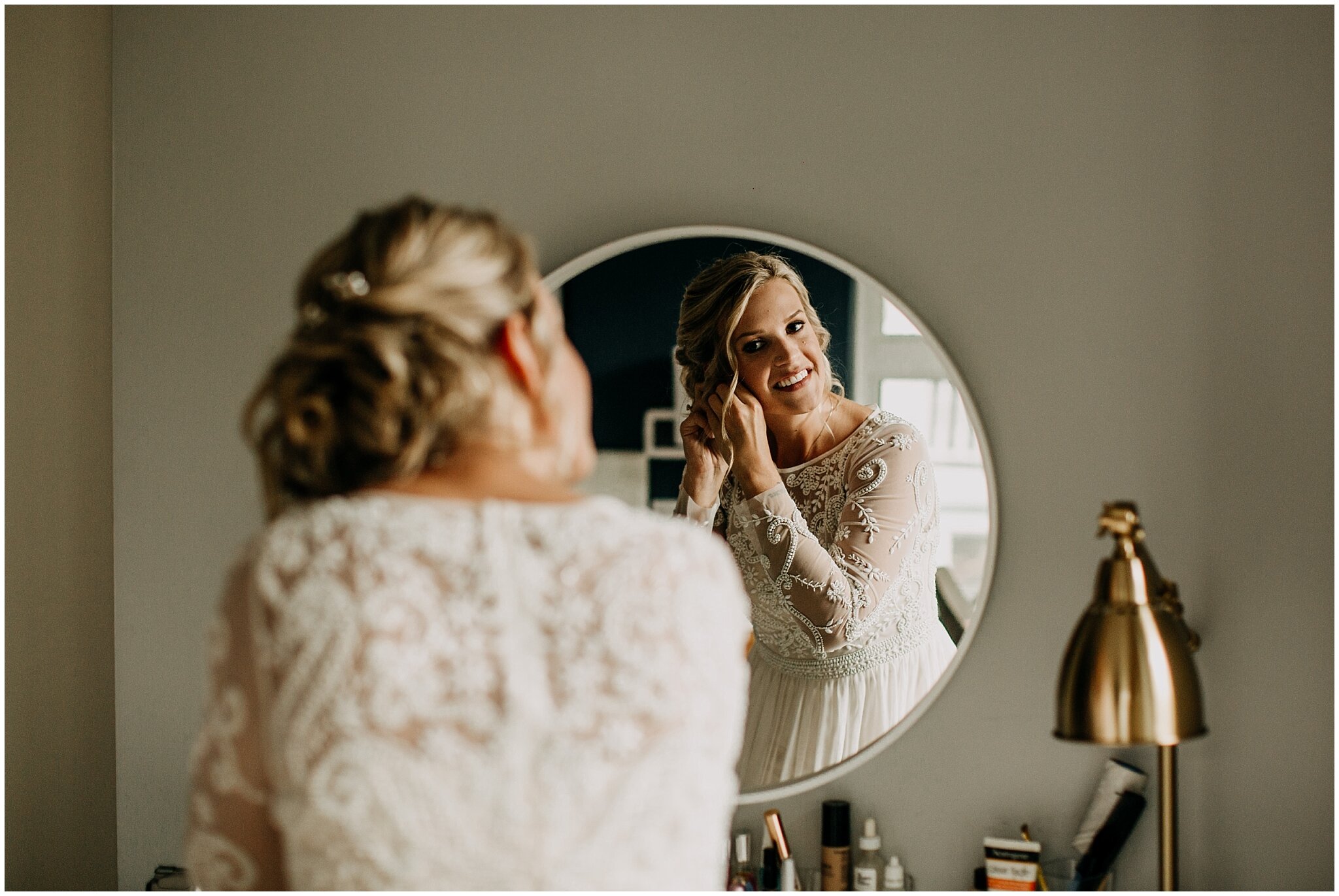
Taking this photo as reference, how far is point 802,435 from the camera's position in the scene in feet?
4.59

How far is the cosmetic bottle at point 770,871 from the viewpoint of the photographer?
141 cm

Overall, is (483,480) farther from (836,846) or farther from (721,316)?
(836,846)

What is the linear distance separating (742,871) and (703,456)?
57 cm

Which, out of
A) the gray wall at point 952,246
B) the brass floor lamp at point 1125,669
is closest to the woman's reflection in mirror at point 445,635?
the brass floor lamp at point 1125,669

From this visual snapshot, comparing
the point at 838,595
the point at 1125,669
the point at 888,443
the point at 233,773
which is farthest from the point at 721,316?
the point at 233,773

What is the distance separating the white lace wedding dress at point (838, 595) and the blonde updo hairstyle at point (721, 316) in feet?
0.43

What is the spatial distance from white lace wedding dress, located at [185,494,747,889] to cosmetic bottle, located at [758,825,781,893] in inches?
27.6

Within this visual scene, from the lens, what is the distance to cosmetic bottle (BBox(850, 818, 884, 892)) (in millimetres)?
1402

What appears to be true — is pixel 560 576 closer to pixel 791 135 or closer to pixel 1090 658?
pixel 1090 658

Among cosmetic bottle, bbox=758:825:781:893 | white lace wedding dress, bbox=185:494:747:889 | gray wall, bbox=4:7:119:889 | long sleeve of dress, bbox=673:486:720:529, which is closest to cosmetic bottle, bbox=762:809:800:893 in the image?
cosmetic bottle, bbox=758:825:781:893

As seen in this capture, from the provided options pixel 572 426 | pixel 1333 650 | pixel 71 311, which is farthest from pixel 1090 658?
pixel 71 311

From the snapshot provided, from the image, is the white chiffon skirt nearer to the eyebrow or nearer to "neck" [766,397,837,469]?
"neck" [766,397,837,469]

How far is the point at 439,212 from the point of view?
79 cm

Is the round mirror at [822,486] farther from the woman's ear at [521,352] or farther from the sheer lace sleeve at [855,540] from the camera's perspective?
the woman's ear at [521,352]
